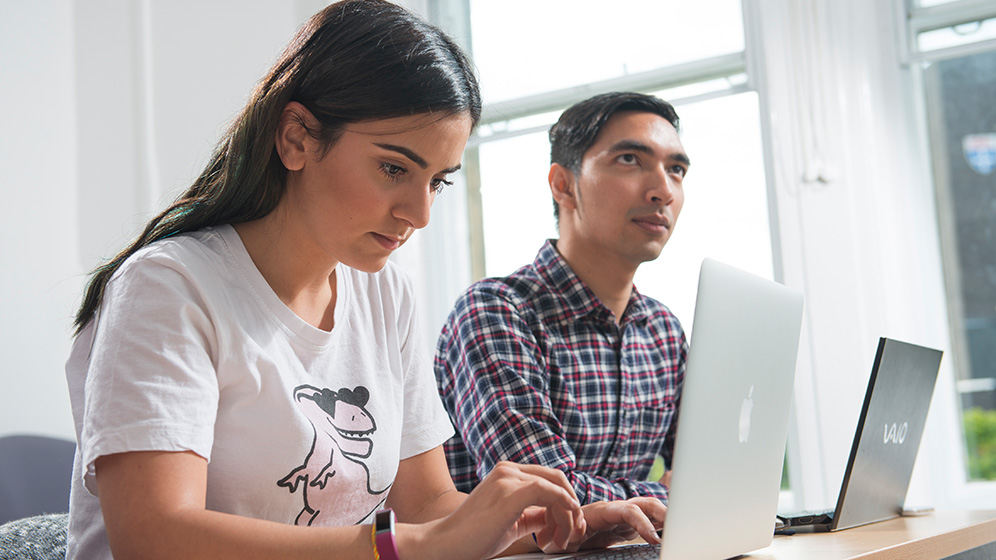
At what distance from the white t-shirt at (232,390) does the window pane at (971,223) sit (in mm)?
1856

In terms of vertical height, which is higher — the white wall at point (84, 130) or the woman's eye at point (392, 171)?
the white wall at point (84, 130)

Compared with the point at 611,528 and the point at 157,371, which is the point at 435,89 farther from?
the point at 611,528

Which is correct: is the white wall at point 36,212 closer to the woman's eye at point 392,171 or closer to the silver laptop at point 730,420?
the woman's eye at point 392,171

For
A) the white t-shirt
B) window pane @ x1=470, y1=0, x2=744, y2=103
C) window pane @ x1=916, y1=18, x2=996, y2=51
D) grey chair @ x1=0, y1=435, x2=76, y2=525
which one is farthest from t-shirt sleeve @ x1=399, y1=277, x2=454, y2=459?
window pane @ x1=916, y1=18, x2=996, y2=51

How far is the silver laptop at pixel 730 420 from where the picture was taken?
0.77 meters

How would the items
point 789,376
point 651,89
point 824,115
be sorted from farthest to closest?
1. point 651,89
2. point 824,115
3. point 789,376

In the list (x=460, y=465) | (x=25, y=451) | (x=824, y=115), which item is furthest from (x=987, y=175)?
(x=25, y=451)

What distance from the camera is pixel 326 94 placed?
1.03 m

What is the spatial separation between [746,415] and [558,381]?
763mm

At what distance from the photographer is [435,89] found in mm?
1045

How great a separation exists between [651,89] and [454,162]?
1.83 metres

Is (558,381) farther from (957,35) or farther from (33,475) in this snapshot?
(957,35)

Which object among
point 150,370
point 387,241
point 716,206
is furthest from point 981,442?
point 150,370

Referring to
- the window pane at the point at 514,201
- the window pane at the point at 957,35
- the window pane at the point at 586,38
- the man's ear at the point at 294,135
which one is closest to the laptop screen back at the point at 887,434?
the man's ear at the point at 294,135
